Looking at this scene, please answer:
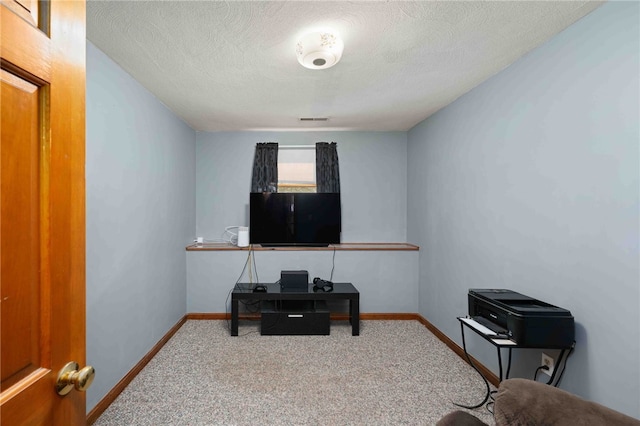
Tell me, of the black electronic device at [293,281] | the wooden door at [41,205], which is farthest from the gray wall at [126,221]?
the wooden door at [41,205]

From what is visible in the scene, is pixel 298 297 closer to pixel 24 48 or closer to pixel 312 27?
pixel 312 27

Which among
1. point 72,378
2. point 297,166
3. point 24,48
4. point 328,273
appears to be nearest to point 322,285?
point 328,273

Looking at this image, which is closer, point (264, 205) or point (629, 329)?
point (629, 329)

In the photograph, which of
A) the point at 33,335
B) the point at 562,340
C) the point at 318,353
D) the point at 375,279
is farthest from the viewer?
the point at 375,279

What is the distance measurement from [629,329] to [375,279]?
237 cm

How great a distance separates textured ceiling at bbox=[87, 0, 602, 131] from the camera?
148 cm

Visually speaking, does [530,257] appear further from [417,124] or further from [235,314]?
[235,314]

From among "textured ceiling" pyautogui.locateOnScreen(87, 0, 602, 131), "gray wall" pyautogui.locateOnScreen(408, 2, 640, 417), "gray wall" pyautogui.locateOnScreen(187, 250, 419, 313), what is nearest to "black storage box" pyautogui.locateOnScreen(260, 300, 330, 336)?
"gray wall" pyautogui.locateOnScreen(187, 250, 419, 313)

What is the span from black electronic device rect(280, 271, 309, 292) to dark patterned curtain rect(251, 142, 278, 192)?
117 cm

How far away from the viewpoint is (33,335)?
2.02 ft

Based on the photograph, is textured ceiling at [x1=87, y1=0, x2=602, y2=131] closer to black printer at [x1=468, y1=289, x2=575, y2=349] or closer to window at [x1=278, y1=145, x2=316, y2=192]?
window at [x1=278, y1=145, x2=316, y2=192]

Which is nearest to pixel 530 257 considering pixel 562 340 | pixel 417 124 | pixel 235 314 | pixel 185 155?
pixel 562 340

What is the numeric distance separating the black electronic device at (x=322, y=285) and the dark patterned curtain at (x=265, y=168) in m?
1.31

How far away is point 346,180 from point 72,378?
133 inches
